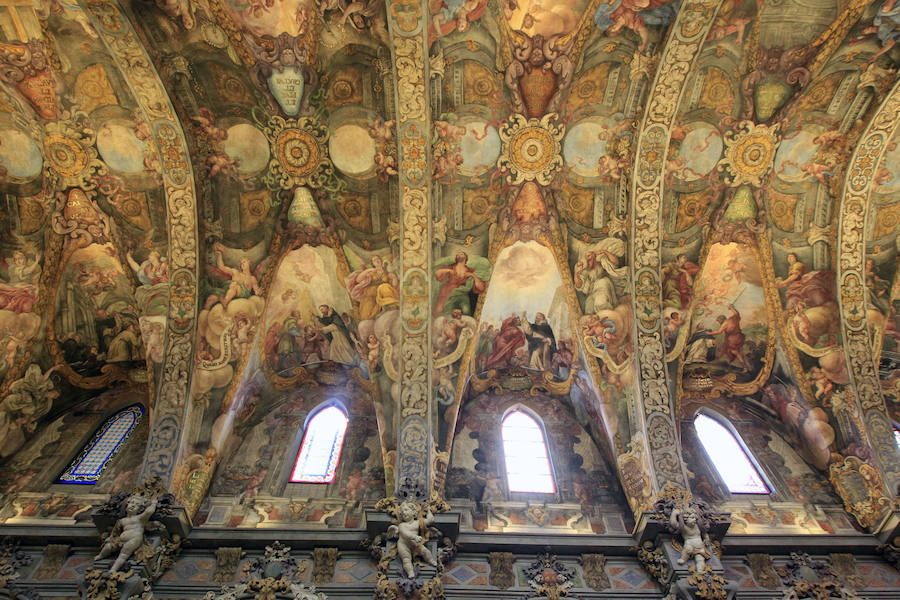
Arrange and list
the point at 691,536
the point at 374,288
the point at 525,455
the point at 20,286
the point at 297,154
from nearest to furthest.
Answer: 1. the point at 691,536
2. the point at 20,286
3. the point at 297,154
4. the point at 525,455
5. the point at 374,288

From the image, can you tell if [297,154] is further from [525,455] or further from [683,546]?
[683,546]

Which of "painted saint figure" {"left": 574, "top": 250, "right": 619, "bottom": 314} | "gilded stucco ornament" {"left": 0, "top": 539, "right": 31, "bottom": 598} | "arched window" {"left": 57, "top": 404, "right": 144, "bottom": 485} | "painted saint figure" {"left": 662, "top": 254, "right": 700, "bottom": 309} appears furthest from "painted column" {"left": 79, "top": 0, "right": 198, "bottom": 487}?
"painted saint figure" {"left": 662, "top": 254, "right": 700, "bottom": 309}

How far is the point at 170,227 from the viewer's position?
10.7m

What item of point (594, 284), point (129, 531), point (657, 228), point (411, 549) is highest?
point (657, 228)

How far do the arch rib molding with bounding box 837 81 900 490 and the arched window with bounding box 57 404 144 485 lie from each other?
13.2 metres

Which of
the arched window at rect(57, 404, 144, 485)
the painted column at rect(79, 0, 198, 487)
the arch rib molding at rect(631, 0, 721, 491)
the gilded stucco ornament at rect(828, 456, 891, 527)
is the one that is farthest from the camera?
the arched window at rect(57, 404, 144, 485)

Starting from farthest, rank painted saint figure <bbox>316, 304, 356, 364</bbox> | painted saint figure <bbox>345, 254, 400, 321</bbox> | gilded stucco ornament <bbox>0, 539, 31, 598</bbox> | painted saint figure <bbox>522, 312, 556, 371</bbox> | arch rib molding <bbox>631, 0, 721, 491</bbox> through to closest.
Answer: painted saint figure <bbox>522, 312, 556, 371</bbox> → painted saint figure <bbox>316, 304, 356, 364</bbox> → painted saint figure <bbox>345, 254, 400, 321</bbox> → arch rib molding <bbox>631, 0, 721, 491</bbox> → gilded stucco ornament <bbox>0, 539, 31, 598</bbox>

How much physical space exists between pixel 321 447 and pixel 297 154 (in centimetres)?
533

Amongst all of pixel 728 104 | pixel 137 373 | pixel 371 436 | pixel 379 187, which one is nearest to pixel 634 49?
pixel 728 104

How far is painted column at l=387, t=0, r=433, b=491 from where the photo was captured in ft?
30.7

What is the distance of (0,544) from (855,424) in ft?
45.4

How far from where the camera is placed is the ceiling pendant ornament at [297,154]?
1043 centimetres

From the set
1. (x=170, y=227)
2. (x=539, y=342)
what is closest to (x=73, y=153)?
(x=170, y=227)

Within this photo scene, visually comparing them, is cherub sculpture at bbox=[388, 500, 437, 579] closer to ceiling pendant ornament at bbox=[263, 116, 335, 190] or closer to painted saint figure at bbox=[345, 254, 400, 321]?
painted saint figure at bbox=[345, 254, 400, 321]
